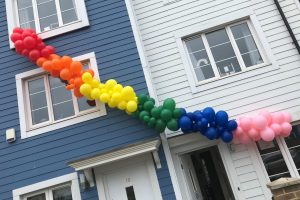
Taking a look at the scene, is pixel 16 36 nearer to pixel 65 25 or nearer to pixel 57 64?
pixel 65 25

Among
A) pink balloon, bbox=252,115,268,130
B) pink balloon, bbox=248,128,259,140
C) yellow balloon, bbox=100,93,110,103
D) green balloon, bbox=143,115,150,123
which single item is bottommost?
pink balloon, bbox=248,128,259,140

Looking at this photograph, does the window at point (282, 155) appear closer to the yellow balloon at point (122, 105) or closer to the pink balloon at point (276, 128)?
the pink balloon at point (276, 128)

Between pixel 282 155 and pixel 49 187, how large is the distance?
4894 millimetres

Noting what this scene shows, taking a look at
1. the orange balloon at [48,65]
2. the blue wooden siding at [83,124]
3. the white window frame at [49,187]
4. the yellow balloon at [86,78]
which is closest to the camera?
the yellow balloon at [86,78]

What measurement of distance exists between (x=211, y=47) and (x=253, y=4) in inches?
55.5

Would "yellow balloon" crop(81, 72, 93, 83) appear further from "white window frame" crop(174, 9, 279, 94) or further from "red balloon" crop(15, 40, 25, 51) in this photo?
"white window frame" crop(174, 9, 279, 94)

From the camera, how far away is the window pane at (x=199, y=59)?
7242 millimetres

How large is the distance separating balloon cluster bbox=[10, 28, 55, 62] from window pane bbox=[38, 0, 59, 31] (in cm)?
84

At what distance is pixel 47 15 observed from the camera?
26.9ft

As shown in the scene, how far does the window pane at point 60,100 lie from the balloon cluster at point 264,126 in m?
3.78

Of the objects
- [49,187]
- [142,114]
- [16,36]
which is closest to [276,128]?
[142,114]

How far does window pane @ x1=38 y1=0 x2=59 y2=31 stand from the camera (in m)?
8.06

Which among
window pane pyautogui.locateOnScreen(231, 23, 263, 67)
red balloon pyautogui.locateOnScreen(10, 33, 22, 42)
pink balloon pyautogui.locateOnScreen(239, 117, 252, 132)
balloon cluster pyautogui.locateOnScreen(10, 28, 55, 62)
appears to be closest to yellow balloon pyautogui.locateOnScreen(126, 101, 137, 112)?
pink balloon pyautogui.locateOnScreen(239, 117, 252, 132)

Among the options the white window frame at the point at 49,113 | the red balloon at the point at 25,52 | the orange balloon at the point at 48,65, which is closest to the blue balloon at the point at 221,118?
the white window frame at the point at 49,113
